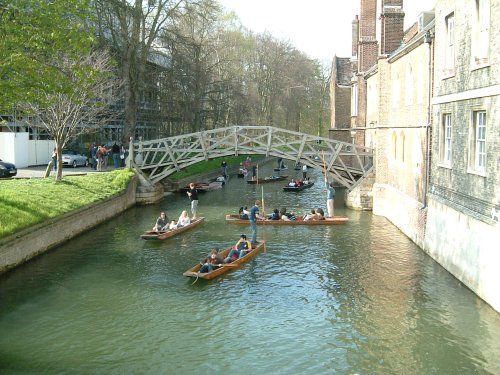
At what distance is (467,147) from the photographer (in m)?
15.1

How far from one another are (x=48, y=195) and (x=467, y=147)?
14850 millimetres

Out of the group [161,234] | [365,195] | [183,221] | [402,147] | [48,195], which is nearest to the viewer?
[161,234]

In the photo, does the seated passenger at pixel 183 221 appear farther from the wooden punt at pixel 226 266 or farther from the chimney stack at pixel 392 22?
the chimney stack at pixel 392 22

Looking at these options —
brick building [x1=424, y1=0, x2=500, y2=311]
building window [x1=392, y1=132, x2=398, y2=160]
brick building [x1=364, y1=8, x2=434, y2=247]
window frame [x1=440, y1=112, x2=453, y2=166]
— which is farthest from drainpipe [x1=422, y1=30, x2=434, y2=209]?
building window [x1=392, y1=132, x2=398, y2=160]

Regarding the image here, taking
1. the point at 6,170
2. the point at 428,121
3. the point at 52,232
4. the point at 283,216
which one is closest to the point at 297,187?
the point at 283,216

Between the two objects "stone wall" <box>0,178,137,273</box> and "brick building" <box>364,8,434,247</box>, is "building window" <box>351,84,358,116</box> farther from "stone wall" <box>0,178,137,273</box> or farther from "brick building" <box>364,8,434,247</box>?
"stone wall" <box>0,178,137,273</box>

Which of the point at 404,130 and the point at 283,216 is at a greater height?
the point at 404,130

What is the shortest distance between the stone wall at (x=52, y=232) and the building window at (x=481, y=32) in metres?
13.1

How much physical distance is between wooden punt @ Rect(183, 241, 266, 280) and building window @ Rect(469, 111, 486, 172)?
22.7 feet

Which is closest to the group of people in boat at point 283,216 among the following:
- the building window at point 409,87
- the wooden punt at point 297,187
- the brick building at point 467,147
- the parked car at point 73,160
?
the building window at point 409,87

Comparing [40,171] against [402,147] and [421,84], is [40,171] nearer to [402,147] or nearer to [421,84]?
[402,147]

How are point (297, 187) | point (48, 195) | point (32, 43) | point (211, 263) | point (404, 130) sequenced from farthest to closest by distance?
point (297, 187) → point (404, 130) → point (48, 195) → point (211, 263) → point (32, 43)

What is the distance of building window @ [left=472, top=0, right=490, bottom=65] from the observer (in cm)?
1382

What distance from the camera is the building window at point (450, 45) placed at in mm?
16734
